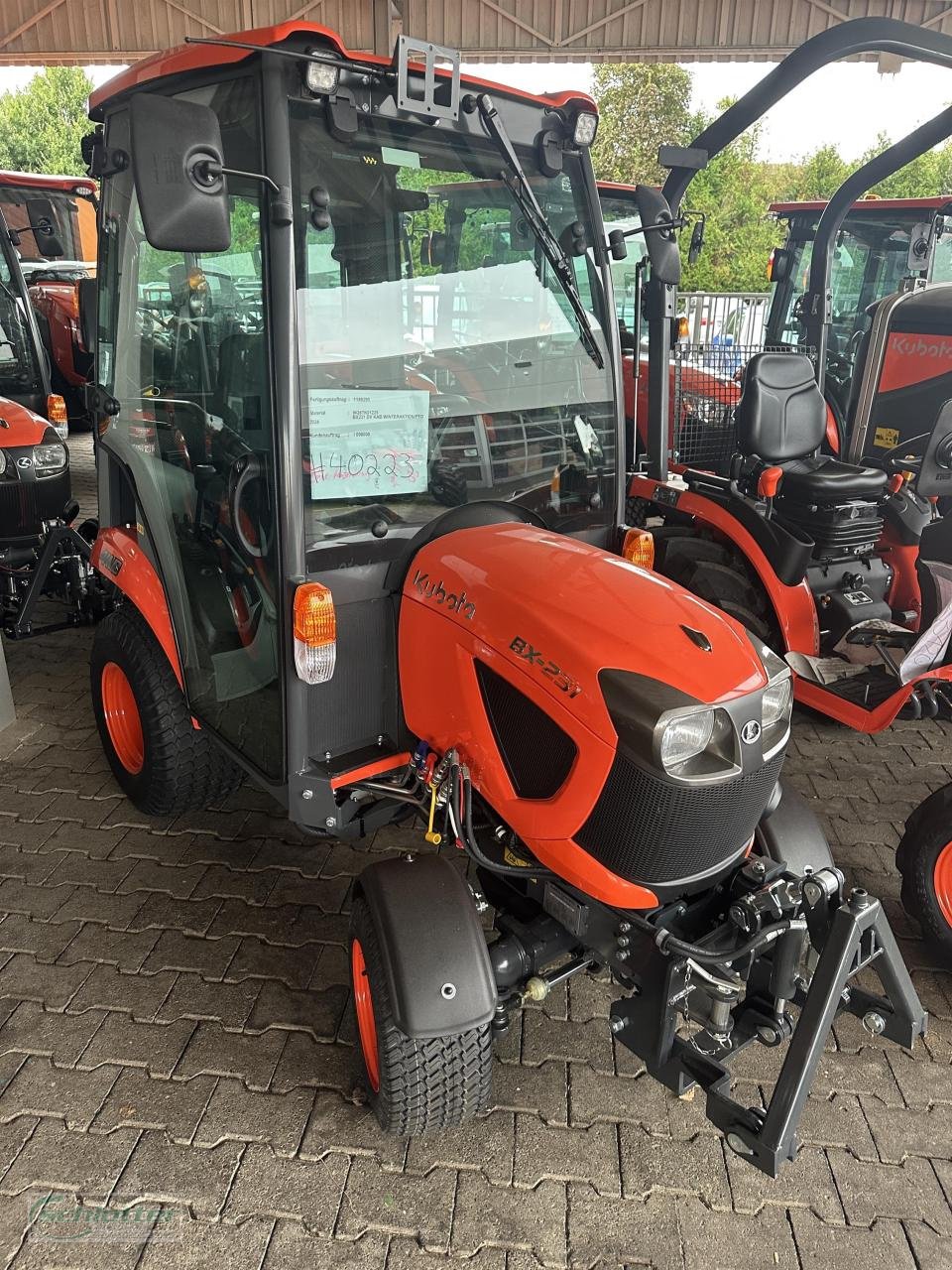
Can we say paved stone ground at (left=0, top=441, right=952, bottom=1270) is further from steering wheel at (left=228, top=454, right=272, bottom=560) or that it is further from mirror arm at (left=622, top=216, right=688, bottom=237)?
mirror arm at (left=622, top=216, right=688, bottom=237)

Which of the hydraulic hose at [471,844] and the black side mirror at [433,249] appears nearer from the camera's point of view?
the hydraulic hose at [471,844]

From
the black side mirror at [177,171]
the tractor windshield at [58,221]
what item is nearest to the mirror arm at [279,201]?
the black side mirror at [177,171]

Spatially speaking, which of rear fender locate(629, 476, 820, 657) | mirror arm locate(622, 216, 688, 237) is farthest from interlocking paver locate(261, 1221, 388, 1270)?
rear fender locate(629, 476, 820, 657)

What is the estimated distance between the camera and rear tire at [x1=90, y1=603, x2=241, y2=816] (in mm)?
2994

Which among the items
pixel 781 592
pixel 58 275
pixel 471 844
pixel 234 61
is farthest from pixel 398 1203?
pixel 58 275

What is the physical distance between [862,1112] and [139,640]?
2443 mm

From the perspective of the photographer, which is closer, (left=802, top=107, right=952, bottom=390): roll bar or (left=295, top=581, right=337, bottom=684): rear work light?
(left=295, top=581, right=337, bottom=684): rear work light

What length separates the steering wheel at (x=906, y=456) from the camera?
426 cm

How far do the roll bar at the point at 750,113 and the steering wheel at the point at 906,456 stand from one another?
1.03 m

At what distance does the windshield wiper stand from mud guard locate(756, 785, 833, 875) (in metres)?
1.28

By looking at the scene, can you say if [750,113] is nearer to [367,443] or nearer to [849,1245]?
[367,443]

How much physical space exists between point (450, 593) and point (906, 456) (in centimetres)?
318

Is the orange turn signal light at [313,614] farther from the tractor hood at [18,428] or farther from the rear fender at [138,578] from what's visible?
the tractor hood at [18,428]

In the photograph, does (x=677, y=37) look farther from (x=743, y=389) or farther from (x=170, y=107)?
(x=170, y=107)
